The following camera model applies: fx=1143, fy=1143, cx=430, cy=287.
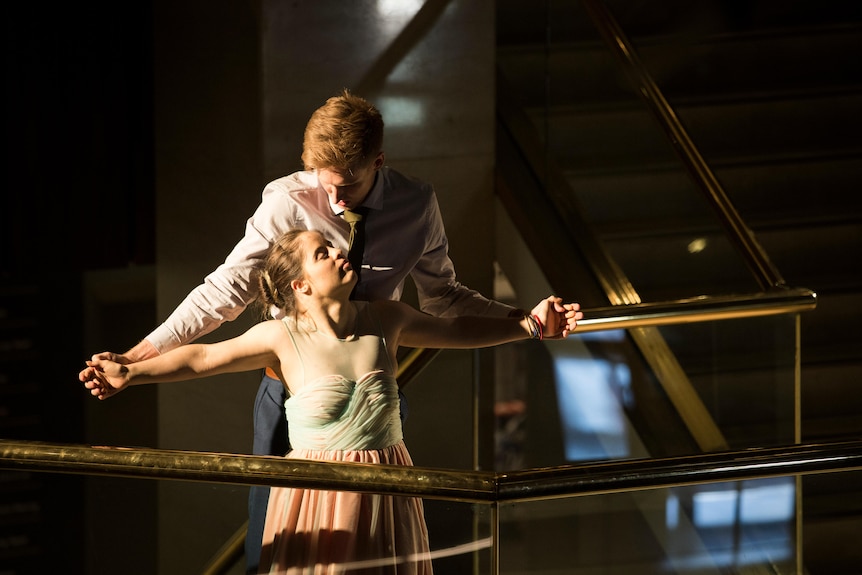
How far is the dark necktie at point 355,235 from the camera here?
265 cm

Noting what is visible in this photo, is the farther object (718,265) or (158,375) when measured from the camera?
(718,265)

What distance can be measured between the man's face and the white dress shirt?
3cm

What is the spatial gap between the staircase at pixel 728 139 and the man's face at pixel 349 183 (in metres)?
2.19

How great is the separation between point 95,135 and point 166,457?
344 centimetres

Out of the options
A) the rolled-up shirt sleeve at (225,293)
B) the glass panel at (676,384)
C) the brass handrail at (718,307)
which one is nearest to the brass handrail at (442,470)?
the rolled-up shirt sleeve at (225,293)

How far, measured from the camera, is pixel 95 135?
5.45 metres

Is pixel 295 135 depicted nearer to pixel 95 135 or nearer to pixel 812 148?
pixel 95 135

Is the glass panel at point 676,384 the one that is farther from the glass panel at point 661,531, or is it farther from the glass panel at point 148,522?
the glass panel at point 148,522

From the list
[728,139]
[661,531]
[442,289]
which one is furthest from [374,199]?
[728,139]

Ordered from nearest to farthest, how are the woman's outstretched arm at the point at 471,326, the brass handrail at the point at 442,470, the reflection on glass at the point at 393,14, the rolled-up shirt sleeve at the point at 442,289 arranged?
the brass handrail at the point at 442,470, the woman's outstretched arm at the point at 471,326, the rolled-up shirt sleeve at the point at 442,289, the reflection on glass at the point at 393,14

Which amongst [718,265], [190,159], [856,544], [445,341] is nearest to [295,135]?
[190,159]

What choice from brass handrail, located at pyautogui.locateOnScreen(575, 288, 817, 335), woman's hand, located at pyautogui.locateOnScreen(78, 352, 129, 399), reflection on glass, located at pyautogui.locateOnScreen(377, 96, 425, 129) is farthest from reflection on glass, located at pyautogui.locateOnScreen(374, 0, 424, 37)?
woman's hand, located at pyautogui.locateOnScreen(78, 352, 129, 399)

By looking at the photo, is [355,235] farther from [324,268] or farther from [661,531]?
[661,531]

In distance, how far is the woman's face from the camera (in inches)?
101
